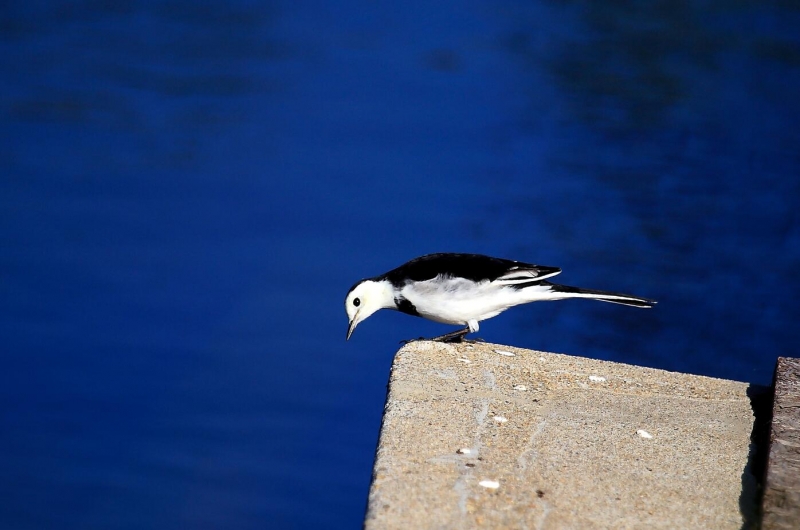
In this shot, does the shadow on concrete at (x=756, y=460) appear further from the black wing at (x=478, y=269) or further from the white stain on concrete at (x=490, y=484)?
the black wing at (x=478, y=269)

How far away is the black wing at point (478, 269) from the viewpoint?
4.33 meters

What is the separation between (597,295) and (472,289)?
575mm

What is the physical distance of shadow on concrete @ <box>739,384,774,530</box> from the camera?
2828mm

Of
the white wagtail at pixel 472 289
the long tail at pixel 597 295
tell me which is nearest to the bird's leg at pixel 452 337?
the white wagtail at pixel 472 289

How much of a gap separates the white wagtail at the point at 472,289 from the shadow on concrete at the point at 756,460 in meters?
0.71

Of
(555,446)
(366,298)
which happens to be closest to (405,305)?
(366,298)

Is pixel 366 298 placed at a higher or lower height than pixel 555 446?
higher

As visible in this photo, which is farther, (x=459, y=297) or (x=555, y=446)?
(x=459, y=297)

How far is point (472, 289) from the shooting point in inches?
171

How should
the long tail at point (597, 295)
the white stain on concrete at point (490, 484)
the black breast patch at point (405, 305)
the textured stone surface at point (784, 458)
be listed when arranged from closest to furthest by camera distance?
the textured stone surface at point (784, 458)
the white stain on concrete at point (490, 484)
the long tail at point (597, 295)
the black breast patch at point (405, 305)

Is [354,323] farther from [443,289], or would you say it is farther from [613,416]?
[613,416]

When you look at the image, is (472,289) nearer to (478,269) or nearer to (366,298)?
(478,269)

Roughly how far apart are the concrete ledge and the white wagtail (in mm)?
245

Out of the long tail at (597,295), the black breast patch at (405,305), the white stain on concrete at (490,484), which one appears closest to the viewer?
the white stain on concrete at (490,484)
